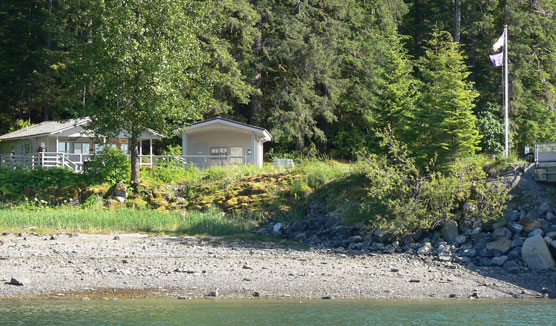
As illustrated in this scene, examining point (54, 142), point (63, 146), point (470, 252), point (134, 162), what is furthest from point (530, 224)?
point (63, 146)

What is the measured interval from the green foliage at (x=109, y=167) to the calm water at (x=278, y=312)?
16595 millimetres

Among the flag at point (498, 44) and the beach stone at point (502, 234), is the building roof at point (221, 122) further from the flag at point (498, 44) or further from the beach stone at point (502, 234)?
the beach stone at point (502, 234)

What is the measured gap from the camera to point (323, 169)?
27875mm

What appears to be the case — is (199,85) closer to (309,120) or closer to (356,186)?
(356,186)

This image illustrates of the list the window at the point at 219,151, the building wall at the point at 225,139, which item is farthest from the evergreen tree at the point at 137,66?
the window at the point at 219,151

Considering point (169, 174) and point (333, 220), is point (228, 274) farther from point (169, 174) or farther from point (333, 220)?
point (169, 174)

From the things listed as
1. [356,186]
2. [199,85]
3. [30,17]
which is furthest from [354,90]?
[30,17]

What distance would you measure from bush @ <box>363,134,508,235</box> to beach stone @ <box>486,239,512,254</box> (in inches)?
39.5

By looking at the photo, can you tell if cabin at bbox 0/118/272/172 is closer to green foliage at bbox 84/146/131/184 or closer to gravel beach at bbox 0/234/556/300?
green foliage at bbox 84/146/131/184

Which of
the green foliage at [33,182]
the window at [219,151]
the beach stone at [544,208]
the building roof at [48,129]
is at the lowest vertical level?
the beach stone at [544,208]

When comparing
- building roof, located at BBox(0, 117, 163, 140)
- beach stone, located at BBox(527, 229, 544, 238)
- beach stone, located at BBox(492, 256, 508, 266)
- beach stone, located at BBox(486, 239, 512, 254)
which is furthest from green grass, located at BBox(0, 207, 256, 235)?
building roof, located at BBox(0, 117, 163, 140)

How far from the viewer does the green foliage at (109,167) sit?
31081mm

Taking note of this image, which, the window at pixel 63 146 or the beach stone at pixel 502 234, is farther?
the window at pixel 63 146

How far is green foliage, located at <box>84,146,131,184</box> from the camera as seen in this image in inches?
1224
